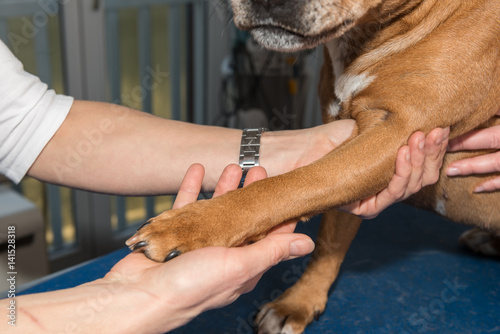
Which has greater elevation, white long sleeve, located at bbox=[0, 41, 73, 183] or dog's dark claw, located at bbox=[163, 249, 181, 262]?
white long sleeve, located at bbox=[0, 41, 73, 183]

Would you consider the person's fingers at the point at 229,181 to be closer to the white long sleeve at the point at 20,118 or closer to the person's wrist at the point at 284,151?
the person's wrist at the point at 284,151

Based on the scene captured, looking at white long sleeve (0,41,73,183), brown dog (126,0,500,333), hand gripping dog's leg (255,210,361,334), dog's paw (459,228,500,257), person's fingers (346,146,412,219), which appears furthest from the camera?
dog's paw (459,228,500,257)

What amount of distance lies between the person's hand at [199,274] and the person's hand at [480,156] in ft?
1.96

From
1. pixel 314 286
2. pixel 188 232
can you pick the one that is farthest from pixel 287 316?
pixel 188 232

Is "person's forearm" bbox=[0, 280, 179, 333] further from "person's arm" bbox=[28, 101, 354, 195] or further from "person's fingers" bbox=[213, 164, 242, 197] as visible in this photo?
"person's arm" bbox=[28, 101, 354, 195]

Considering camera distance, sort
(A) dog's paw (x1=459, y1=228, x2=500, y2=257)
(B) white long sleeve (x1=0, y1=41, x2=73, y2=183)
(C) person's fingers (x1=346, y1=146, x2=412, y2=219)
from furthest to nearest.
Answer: (A) dog's paw (x1=459, y1=228, x2=500, y2=257) < (B) white long sleeve (x1=0, y1=41, x2=73, y2=183) < (C) person's fingers (x1=346, y1=146, x2=412, y2=219)

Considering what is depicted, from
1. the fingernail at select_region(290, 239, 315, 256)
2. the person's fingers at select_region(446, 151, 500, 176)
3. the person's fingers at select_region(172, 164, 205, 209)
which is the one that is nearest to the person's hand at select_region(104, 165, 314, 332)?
the fingernail at select_region(290, 239, 315, 256)

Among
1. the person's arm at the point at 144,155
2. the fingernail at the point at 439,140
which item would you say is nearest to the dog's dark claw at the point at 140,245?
the person's arm at the point at 144,155

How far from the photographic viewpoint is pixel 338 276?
5.25 ft

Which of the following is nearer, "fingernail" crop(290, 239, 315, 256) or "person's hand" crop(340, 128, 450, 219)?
"fingernail" crop(290, 239, 315, 256)

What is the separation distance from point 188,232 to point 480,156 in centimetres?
81

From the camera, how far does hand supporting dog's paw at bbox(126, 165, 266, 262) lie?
937 millimetres

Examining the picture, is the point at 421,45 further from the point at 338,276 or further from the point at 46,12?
the point at 46,12

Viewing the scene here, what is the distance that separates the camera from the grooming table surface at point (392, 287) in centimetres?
136
